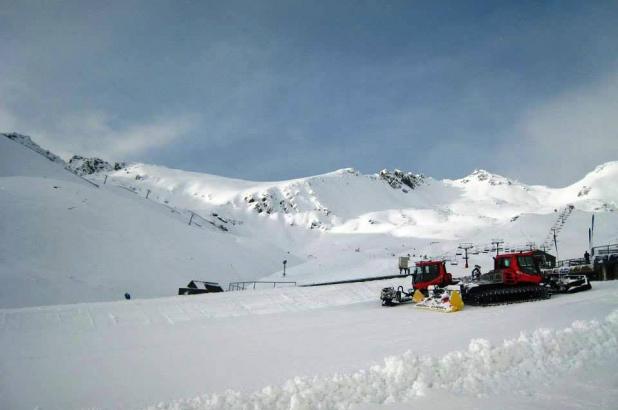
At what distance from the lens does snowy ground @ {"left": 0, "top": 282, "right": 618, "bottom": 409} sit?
5473 mm

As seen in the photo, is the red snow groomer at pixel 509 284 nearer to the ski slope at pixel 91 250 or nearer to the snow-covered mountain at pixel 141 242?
the snow-covered mountain at pixel 141 242

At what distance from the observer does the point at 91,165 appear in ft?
604

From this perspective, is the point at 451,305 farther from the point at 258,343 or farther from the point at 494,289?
the point at 258,343

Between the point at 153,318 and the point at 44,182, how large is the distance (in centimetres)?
3771

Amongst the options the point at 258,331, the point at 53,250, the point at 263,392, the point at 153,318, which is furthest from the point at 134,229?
the point at 263,392

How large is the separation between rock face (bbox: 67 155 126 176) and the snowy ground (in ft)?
645

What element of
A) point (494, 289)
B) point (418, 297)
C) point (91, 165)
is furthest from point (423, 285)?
point (91, 165)

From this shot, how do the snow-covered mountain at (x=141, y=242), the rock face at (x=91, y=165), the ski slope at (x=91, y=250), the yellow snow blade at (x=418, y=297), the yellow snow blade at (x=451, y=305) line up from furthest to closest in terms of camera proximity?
the rock face at (x=91, y=165) → the snow-covered mountain at (x=141, y=242) → the ski slope at (x=91, y=250) → the yellow snow blade at (x=418, y=297) → the yellow snow blade at (x=451, y=305)

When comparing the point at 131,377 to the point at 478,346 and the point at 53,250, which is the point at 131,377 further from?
the point at 53,250

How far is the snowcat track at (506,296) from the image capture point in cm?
1312

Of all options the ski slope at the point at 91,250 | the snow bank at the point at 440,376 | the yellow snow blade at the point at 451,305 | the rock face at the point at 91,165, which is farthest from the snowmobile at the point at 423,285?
the rock face at the point at 91,165

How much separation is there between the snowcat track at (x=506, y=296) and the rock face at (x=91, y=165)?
200 meters

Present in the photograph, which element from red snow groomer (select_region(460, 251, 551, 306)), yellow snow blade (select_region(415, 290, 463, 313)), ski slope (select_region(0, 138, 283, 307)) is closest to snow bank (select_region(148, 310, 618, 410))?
yellow snow blade (select_region(415, 290, 463, 313))

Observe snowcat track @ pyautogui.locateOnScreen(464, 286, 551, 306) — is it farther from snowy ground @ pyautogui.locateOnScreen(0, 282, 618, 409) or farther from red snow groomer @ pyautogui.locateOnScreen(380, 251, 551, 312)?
snowy ground @ pyautogui.locateOnScreen(0, 282, 618, 409)
